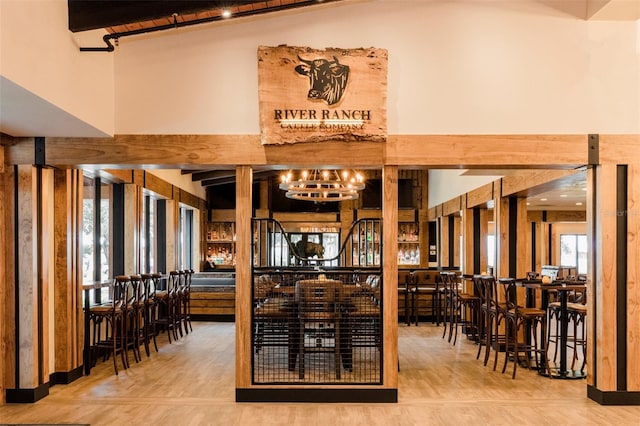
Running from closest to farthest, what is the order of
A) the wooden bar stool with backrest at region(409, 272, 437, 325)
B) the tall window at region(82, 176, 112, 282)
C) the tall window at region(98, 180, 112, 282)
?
1. the tall window at region(82, 176, 112, 282)
2. the tall window at region(98, 180, 112, 282)
3. the wooden bar stool with backrest at region(409, 272, 437, 325)

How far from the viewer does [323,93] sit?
5.40 metres

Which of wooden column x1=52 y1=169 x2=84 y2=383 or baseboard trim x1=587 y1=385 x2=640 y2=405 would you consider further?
wooden column x1=52 y1=169 x2=84 y2=383

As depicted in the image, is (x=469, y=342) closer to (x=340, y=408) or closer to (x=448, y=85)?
(x=340, y=408)

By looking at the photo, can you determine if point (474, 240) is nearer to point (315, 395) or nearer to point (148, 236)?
point (315, 395)

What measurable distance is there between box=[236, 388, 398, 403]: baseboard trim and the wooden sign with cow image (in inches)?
94.4

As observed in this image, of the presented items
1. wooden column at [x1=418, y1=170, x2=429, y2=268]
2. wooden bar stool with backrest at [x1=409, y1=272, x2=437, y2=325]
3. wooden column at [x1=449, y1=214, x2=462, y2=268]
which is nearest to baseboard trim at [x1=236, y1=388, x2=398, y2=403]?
wooden bar stool with backrest at [x1=409, y1=272, x2=437, y2=325]

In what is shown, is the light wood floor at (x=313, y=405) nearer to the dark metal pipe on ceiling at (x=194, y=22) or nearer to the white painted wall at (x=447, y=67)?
the white painted wall at (x=447, y=67)

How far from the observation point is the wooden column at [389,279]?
5441 mm

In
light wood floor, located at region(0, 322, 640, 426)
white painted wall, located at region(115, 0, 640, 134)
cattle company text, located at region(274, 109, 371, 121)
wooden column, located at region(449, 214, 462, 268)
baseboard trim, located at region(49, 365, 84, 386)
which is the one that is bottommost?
light wood floor, located at region(0, 322, 640, 426)

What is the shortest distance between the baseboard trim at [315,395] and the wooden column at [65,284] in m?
2.09

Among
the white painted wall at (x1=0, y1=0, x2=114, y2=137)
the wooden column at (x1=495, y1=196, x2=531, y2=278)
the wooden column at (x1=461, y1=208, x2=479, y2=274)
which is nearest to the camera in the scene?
the white painted wall at (x1=0, y1=0, x2=114, y2=137)

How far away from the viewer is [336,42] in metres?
5.45

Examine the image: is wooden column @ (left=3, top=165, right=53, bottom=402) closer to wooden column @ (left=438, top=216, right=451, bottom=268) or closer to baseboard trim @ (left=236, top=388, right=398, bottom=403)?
baseboard trim @ (left=236, top=388, right=398, bottom=403)

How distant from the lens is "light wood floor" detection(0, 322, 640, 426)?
5.00 metres
